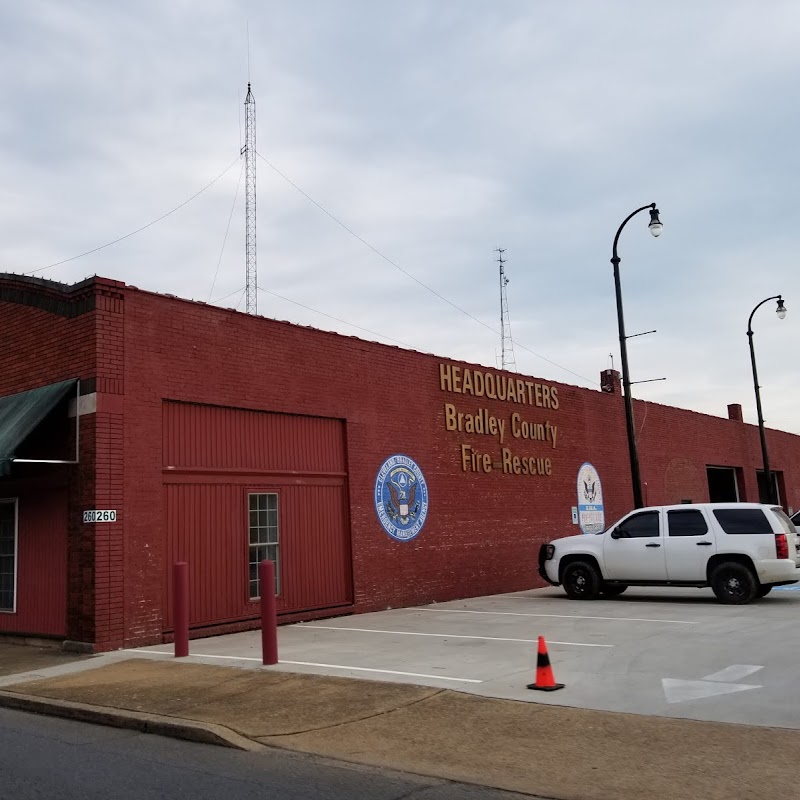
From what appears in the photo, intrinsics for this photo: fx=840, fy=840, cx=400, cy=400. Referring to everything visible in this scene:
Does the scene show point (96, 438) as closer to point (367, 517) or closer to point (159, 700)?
point (159, 700)

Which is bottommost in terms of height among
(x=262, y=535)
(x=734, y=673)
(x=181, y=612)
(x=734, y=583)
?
(x=734, y=673)

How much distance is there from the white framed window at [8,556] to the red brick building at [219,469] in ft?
0.12

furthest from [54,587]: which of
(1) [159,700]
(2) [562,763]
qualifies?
(2) [562,763]

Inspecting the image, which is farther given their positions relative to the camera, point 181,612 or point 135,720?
point 181,612

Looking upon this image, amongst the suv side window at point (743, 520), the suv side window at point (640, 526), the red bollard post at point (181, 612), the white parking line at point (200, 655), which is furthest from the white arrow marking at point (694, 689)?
the suv side window at point (640, 526)

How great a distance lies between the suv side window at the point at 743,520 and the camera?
15.6m

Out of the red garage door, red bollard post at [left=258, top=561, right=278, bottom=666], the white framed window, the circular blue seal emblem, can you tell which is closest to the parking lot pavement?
red bollard post at [left=258, top=561, right=278, bottom=666]

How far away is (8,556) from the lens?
13727 mm

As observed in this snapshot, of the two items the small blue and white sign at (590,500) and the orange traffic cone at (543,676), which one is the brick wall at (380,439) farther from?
the orange traffic cone at (543,676)

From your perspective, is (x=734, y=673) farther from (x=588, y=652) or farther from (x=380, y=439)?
(x=380, y=439)

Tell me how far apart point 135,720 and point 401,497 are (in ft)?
33.7

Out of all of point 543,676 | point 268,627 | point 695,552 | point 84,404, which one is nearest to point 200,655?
point 268,627

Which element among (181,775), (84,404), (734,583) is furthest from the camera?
(734,583)

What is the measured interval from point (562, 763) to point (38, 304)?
1113 cm
